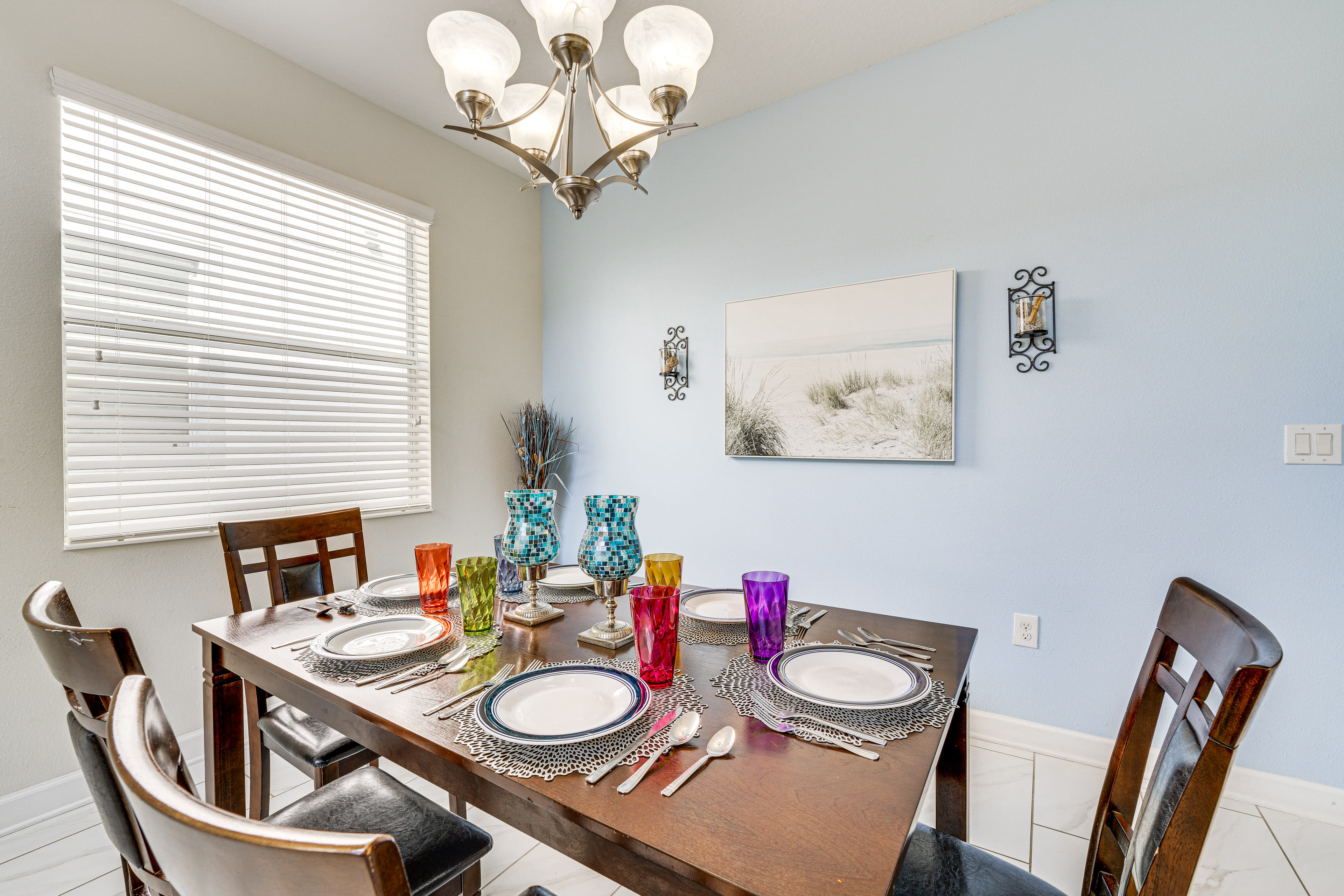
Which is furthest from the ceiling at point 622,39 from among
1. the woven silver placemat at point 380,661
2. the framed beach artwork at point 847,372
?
the woven silver placemat at point 380,661

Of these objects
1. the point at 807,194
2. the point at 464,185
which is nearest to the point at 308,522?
the point at 464,185

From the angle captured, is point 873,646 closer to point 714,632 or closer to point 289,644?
point 714,632

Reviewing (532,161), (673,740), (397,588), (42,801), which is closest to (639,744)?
(673,740)

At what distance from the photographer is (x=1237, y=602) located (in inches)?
72.9

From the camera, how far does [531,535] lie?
4.05 feet

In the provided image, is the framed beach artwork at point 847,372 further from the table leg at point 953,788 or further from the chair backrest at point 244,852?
the chair backrest at point 244,852

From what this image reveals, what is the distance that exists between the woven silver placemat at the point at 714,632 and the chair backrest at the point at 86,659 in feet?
2.74

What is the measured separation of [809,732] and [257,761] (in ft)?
4.60

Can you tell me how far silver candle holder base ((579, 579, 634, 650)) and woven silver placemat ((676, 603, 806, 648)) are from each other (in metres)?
0.11

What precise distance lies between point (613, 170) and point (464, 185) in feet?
2.73

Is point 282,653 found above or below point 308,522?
below

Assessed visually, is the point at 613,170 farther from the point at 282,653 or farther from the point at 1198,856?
the point at 1198,856

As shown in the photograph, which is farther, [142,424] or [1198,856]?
[142,424]

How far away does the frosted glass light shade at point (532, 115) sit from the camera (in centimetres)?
164
